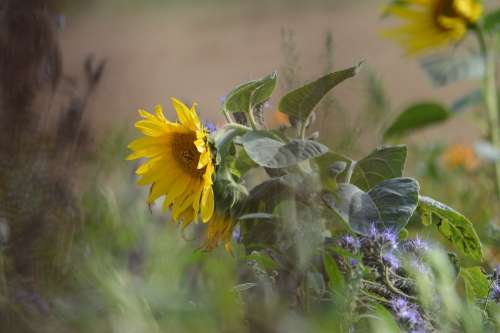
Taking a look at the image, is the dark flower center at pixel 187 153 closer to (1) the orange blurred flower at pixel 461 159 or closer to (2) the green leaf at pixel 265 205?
(2) the green leaf at pixel 265 205

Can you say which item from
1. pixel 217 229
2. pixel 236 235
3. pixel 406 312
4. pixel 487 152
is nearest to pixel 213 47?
pixel 487 152

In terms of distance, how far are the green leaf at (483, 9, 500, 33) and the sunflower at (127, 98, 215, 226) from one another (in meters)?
0.83

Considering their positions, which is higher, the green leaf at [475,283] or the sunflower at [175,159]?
the sunflower at [175,159]

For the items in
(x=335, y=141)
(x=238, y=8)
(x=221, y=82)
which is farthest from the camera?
(x=238, y=8)

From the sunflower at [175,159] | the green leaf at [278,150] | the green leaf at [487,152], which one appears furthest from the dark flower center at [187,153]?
the green leaf at [487,152]

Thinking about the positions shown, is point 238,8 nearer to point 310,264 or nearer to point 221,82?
point 221,82

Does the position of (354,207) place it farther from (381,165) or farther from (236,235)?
(236,235)

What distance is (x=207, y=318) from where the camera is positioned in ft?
3.62

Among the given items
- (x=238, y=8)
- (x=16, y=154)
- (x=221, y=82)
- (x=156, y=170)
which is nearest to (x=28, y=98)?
(x=16, y=154)

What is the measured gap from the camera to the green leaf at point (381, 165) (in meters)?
1.40

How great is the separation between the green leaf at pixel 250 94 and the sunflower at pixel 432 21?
793 millimetres

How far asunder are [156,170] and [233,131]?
169 mm

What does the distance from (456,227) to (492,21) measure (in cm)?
71

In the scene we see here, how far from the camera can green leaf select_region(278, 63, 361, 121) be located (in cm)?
129
